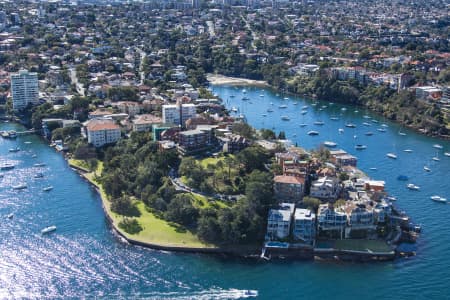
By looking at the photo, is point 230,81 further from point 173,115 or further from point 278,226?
point 278,226

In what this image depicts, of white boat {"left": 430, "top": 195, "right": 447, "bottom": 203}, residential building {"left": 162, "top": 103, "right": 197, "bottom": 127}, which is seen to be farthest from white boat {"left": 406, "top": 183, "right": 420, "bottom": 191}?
residential building {"left": 162, "top": 103, "right": 197, "bottom": 127}

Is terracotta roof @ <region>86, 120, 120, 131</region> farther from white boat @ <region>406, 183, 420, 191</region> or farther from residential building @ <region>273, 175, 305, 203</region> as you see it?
white boat @ <region>406, 183, 420, 191</region>

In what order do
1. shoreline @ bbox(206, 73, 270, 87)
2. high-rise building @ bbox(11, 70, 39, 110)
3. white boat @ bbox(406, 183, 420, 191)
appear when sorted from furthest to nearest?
shoreline @ bbox(206, 73, 270, 87) → high-rise building @ bbox(11, 70, 39, 110) → white boat @ bbox(406, 183, 420, 191)

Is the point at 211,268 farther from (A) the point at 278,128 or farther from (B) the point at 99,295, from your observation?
(A) the point at 278,128

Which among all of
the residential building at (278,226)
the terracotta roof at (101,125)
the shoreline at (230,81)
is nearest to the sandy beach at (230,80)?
the shoreline at (230,81)

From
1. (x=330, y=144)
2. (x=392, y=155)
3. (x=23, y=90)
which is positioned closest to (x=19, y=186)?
(x=23, y=90)

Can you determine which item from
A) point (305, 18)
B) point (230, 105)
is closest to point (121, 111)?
point (230, 105)
